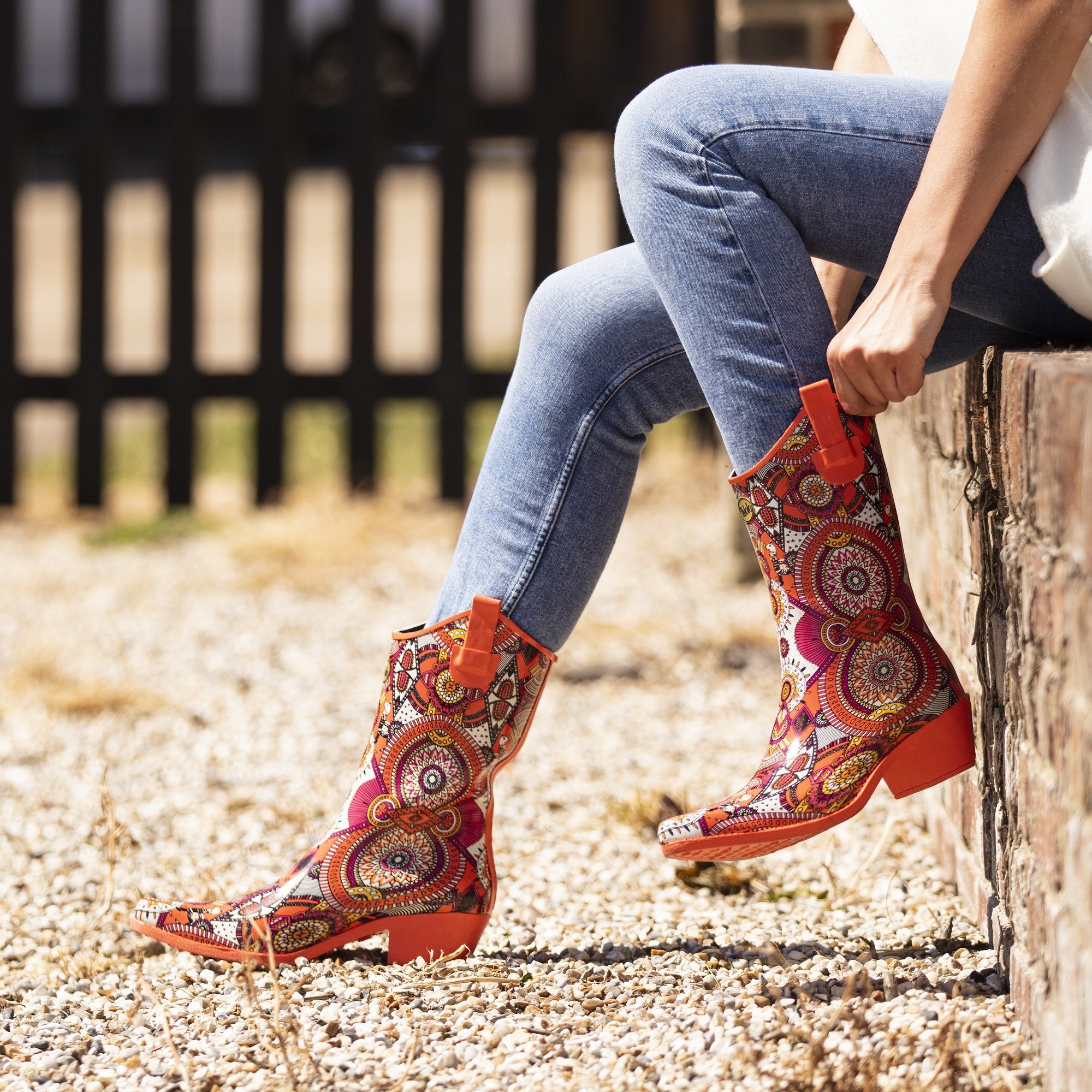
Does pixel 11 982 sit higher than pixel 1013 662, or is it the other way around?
pixel 1013 662

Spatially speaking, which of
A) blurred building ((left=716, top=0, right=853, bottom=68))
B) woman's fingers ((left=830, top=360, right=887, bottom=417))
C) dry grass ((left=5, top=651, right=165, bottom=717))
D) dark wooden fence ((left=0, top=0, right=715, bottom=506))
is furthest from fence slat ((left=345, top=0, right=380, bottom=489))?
woman's fingers ((left=830, top=360, right=887, bottom=417))

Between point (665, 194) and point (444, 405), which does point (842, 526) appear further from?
point (444, 405)

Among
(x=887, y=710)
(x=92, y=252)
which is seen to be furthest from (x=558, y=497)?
(x=92, y=252)

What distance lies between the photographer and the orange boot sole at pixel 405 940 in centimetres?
152

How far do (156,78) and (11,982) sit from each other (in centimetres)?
362

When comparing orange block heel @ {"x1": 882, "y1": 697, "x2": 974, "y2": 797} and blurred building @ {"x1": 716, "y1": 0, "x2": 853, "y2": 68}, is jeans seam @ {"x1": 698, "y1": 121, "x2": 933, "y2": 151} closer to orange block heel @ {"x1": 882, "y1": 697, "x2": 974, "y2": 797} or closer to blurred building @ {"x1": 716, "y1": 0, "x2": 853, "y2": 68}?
orange block heel @ {"x1": 882, "y1": 697, "x2": 974, "y2": 797}

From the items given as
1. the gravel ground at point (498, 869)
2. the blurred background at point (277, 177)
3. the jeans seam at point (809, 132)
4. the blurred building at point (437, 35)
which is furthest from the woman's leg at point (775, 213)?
the blurred background at point (277, 177)

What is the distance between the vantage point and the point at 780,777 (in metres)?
1.35

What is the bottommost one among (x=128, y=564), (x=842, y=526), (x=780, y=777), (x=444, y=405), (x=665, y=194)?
(x=128, y=564)

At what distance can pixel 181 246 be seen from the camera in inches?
177

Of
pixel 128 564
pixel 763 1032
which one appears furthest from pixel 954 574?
pixel 128 564

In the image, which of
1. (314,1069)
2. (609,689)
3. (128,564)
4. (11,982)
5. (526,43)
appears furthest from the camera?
(526,43)

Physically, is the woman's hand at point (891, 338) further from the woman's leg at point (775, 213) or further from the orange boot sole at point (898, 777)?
the orange boot sole at point (898, 777)

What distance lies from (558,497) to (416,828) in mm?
392
